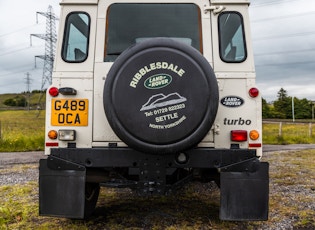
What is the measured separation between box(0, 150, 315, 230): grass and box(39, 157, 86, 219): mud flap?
52 centimetres

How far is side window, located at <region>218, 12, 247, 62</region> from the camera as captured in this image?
4027 mm

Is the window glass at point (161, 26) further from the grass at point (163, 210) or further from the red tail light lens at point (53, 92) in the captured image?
the grass at point (163, 210)

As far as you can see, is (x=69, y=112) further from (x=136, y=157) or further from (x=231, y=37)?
(x=231, y=37)

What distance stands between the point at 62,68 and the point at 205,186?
3.87m

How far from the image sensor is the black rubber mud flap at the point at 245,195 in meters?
3.69

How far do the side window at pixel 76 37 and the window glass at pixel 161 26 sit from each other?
0.28 meters

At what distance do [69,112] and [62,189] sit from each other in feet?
2.79

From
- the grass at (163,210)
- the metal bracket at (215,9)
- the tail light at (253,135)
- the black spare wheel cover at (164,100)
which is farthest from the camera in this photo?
the grass at (163,210)

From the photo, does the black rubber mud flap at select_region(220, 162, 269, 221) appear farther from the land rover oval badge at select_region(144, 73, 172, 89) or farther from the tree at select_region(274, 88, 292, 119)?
the tree at select_region(274, 88, 292, 119)

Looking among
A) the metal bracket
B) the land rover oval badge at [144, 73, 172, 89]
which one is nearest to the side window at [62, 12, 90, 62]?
the land rover oval badge at [144, 73, 172, 89]

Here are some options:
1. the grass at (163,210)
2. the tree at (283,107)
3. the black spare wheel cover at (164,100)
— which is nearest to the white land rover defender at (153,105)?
the black spare wheel cover at (164,100)

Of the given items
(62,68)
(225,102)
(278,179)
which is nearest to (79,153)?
(62,68)

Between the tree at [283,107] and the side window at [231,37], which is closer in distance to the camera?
the side window at [231,37]

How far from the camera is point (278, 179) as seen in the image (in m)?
7.33
